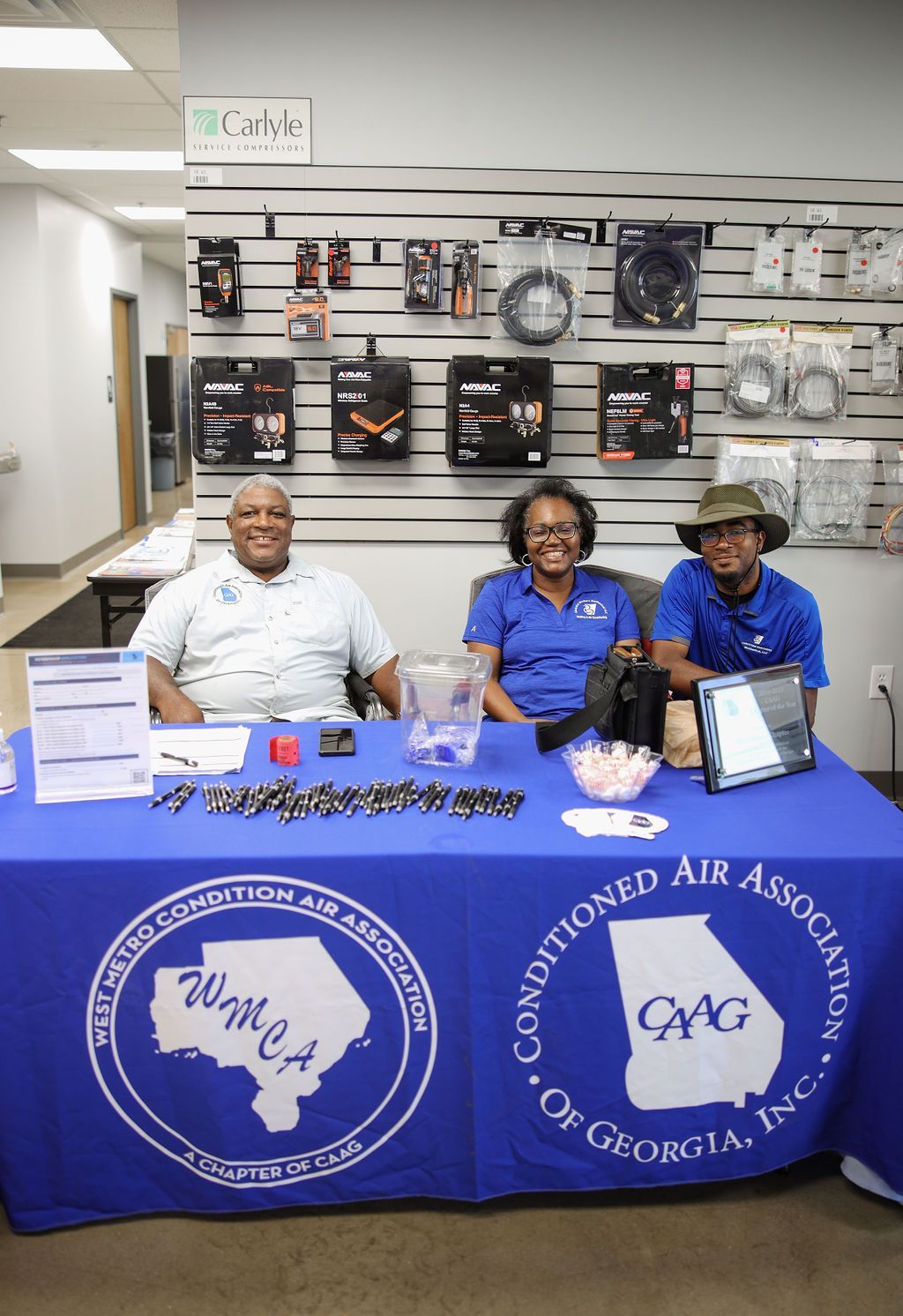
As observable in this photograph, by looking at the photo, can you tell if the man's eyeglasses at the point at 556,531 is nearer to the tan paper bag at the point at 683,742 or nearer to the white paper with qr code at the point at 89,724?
the tan paper bag at the point at 683,742

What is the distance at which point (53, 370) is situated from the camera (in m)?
7.60

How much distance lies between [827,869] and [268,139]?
312 centimetres

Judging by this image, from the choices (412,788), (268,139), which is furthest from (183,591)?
(268,139)

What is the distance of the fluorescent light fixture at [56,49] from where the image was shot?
13.5 feet

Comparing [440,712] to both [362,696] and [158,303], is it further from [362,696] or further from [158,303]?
[158,303]

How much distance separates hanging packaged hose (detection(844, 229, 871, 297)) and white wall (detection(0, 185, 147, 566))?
20.0ft

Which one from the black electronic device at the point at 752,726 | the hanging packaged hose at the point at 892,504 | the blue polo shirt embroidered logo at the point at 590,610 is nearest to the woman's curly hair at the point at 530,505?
the blue polo shirt embroidered logo at the point at 590,610

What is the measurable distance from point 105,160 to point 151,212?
2363 mm

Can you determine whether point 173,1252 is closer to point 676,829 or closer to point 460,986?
point 460,986

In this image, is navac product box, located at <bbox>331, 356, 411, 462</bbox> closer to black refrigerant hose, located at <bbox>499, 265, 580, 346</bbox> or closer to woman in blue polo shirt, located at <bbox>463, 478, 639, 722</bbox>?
black refrigerant hose, located at <bbox>499, 265, 580, 346</bbox>

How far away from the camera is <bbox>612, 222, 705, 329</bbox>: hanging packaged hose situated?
3586 mm

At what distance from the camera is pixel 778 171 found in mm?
3596

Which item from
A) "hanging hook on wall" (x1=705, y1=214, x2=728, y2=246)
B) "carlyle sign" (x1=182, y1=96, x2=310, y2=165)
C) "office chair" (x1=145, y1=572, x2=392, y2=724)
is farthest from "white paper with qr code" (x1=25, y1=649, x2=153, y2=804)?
"hanging hook on wall" (x1=705, y1=214, x2=728, y2=246)

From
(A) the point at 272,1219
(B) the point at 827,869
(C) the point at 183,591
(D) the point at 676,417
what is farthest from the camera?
(D) the point at 676,417
